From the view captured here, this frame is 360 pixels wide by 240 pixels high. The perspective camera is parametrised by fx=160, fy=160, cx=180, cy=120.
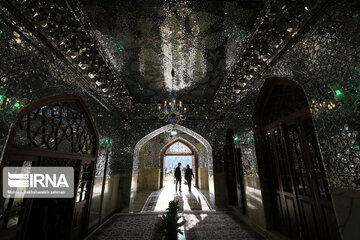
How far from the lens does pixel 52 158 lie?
291 cm

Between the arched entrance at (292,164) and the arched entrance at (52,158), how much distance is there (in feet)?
11.2

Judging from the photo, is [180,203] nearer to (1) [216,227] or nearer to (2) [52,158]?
(1) [216,227]

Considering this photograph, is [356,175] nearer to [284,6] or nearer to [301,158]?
[301,158]

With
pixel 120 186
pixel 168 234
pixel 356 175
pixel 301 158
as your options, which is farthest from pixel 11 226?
pixel 301 158

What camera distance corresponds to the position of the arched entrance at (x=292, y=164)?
2.09 metres

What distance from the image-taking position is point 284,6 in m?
1.87

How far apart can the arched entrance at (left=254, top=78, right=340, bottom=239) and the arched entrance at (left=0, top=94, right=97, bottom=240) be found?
11.2 ft

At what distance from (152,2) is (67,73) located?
1.73m

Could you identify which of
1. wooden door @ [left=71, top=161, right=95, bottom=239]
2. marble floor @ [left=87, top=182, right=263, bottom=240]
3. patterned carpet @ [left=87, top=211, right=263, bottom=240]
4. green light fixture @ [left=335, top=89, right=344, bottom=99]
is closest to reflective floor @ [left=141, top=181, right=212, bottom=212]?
marble floor @ [left=87, top=182, right=263, bottom=240]

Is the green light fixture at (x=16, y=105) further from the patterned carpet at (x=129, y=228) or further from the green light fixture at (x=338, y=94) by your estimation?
the green light fixture at (x=338, y=94)

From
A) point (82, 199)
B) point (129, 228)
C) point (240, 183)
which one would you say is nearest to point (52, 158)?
point (82, 199)

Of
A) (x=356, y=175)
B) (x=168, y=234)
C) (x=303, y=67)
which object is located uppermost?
(x=303, y=67)

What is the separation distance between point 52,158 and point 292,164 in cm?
415

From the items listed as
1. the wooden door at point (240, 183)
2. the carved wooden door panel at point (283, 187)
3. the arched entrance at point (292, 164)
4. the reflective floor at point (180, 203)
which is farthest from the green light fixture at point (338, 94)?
the reflective floor at point (180, 203)
